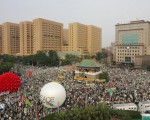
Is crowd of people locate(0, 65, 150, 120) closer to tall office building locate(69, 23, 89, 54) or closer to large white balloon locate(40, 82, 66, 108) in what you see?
large white balloon locate(40, 82, 66, 108)

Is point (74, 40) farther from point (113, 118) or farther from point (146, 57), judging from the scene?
point (113, 118)

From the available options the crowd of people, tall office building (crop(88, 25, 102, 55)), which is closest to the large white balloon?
the crowd of people

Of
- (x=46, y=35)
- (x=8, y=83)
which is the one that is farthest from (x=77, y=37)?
(x=8, y=83)

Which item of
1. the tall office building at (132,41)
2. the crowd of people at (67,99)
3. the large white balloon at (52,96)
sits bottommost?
the crowd of people at (67,99)

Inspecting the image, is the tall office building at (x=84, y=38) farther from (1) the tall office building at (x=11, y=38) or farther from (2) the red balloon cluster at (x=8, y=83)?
(2) the red balloon cluster at (x=8, y=83)

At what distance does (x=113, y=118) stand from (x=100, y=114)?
1149mm

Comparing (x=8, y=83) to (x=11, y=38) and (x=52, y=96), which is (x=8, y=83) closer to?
(x=52, y=96)

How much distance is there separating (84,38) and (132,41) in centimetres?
3460

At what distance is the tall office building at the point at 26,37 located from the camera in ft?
343

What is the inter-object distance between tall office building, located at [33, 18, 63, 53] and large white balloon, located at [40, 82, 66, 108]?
77.1 meters

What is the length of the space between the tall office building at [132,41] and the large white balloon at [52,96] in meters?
60.5

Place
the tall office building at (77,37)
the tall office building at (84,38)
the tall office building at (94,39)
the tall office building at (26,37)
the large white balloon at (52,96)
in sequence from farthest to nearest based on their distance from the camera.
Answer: the tall office building at (94,39) → the tall office building at (84,38) → the tall office building at (77,37) → the tall office building at (26,37) → the large white balloon at (52,96)

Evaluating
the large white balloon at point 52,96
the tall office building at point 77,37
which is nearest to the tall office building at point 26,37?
the tall office building at point 77,37

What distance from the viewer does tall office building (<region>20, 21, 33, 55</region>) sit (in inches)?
4117
